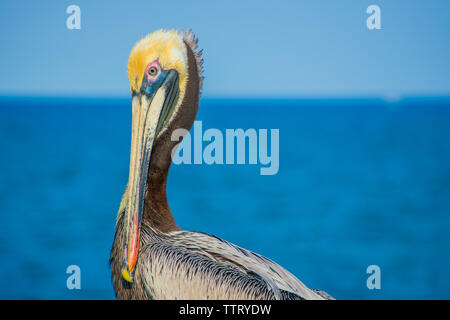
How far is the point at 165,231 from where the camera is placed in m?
2.36

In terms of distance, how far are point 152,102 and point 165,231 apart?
2.00 ft

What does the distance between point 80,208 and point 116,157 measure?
10.6ft

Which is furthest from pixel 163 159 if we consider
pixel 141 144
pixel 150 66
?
pixel 150 66

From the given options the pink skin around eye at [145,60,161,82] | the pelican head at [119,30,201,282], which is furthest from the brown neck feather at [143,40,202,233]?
the pink skin around eye at [145,60,161,82]

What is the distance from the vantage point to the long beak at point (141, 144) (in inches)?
87.7

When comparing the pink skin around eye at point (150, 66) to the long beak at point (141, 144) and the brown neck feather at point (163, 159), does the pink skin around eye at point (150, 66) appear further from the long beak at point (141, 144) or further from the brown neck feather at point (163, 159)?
the brown neck feather at point (163, 159)

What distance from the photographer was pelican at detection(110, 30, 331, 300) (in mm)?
2160

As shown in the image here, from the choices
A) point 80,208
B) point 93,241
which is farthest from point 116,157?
point 93,241

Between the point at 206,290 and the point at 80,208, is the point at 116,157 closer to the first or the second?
the point at 80,208

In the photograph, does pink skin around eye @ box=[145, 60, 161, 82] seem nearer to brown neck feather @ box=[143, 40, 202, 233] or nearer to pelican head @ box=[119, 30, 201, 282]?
pelican head @ box=[119, 30, 201, 282]

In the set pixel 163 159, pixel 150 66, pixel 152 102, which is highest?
pixel 150 66

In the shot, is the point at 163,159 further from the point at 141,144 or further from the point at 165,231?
the point at 165,231

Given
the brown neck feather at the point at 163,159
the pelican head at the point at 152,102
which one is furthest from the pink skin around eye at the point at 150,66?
the brown neck feather at the point at 163,159
